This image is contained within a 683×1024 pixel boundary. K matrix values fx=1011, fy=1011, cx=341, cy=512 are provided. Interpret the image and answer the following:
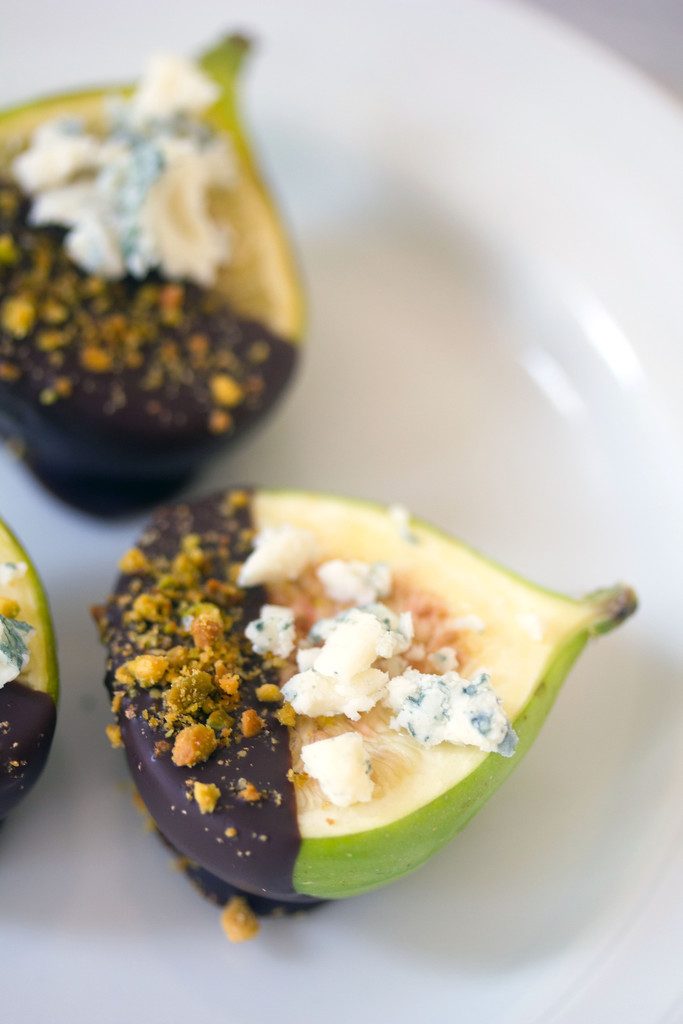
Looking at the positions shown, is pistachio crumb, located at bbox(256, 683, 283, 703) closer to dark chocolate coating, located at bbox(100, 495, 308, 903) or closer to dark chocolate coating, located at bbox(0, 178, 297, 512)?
dark chocolate coating, located at bbox(100, 495, 308, 903)

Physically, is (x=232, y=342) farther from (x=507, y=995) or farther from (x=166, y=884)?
(x=507, y=995)

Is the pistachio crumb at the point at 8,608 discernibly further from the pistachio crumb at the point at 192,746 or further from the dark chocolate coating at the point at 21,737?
the pistachio crumb at the point at 192,746

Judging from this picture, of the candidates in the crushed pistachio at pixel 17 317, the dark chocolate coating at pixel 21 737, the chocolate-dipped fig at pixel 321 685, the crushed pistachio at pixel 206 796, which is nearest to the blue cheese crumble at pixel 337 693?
the chocolate-dipped fig at pixel 321 685

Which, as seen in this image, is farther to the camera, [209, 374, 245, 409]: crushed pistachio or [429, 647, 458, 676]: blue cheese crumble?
[209, 374, 245, 409]: crushed pistachio

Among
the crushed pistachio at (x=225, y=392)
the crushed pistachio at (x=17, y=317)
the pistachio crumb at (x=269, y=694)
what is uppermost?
the crushed pistachio at (x=225, y=392)

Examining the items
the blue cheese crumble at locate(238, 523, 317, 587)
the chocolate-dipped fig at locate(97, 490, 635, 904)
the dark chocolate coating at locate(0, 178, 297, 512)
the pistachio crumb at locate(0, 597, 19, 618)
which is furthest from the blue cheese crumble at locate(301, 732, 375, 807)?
the dark chocolate coating at locate(0, 178, 297, 512)

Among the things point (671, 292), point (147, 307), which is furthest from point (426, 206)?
point (147, 307)
